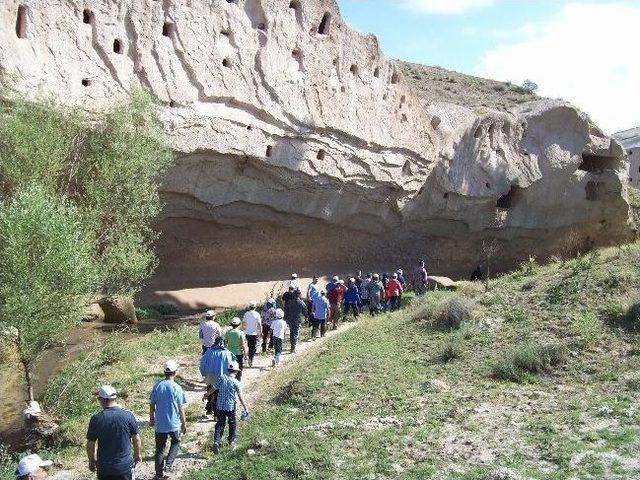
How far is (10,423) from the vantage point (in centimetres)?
1088

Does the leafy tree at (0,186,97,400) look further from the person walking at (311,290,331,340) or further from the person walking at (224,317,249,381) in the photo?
the person walking at (311,290,331,340)

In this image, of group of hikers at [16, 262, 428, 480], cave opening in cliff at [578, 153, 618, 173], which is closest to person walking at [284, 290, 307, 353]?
group of hikers at [16, 262, 428, 480]

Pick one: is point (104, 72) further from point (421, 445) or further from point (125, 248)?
point (421, 445)

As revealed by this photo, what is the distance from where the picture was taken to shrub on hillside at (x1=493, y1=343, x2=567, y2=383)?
400 inches

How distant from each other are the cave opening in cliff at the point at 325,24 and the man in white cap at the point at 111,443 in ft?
48.8

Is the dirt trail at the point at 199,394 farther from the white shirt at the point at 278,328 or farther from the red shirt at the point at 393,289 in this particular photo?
the red shirt at the point at 393,289

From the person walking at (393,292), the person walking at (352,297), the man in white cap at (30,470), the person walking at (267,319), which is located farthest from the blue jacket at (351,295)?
the man in white cap at (30,470)

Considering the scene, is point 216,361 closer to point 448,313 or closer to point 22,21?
point 448,313

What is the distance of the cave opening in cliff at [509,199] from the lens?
23.7m

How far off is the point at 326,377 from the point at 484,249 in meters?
14.9

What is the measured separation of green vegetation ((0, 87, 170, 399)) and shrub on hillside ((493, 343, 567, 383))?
21.6 ft

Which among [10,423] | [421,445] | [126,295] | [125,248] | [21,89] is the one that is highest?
[21,89]

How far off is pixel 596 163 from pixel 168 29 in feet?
53.7

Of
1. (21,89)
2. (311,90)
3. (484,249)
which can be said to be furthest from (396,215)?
(21,89)
